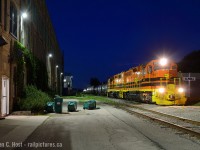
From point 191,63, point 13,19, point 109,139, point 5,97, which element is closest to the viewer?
point 109,139

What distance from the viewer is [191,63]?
8519 centimetres

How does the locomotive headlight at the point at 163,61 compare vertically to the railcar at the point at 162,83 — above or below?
above

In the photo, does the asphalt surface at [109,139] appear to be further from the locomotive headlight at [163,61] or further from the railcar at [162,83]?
the locomotive headlight at [163,61]

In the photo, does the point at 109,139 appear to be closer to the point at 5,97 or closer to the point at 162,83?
the point at 5,97

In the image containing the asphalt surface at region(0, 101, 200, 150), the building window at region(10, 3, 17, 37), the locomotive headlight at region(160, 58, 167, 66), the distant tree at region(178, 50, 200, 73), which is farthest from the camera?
the distant tree at region(178, 50, 200, 73)

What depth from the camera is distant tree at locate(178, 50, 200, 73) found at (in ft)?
262

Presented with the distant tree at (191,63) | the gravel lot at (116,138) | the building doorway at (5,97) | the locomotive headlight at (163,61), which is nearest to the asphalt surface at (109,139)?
the gravel lot at (116,138)

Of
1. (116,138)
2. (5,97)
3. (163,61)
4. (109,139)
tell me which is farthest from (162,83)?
(109,139)

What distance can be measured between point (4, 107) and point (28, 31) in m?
11.2

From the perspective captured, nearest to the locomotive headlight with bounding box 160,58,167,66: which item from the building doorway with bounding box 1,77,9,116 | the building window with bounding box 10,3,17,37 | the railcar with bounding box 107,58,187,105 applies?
the railcar with bounding box 107,58,187,105

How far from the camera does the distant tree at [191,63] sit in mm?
80000

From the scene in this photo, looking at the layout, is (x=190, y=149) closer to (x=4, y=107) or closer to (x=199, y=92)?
(x=4, y=107)

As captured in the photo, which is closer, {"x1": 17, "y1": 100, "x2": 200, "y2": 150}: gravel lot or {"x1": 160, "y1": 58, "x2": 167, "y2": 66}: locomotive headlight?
{"x1": 17, "y1": 100, "x2": 200, "y2": 150}: gravel lot

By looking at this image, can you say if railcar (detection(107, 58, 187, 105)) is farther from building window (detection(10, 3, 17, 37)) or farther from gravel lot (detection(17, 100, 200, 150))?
gravel lot (detection(17, 100, 200, 150))
